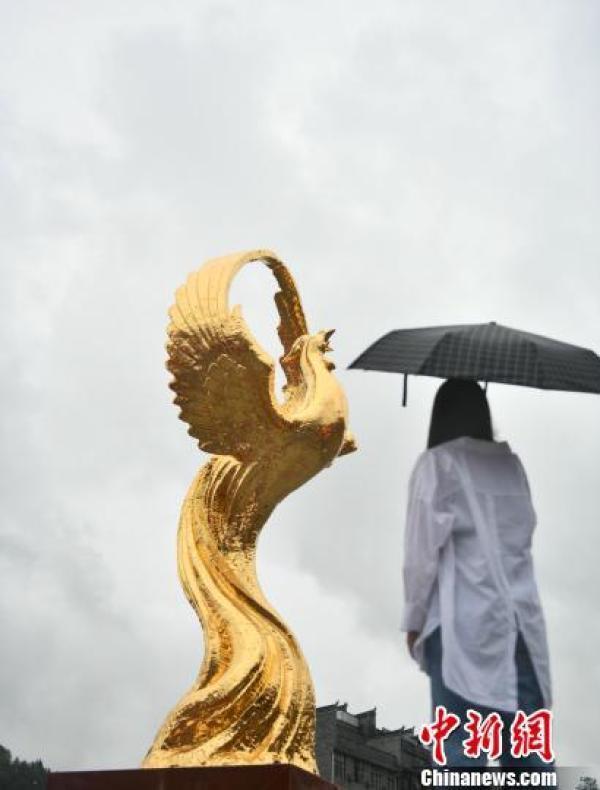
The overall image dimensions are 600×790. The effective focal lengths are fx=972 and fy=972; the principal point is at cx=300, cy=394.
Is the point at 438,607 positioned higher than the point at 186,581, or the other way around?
the point at 186,581

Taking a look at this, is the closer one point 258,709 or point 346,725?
point 258,709

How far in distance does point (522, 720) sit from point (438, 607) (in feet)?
1.43

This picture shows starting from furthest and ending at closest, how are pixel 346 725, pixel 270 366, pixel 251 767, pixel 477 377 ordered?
pixel 346 725
pixel 270 366
pixel 251 767
pixel 477 377

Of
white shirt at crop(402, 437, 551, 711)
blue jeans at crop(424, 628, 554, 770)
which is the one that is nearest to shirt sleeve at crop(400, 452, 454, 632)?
white shirt at crop(402, 437, 551, 711)

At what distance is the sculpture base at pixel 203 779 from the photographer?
394cm

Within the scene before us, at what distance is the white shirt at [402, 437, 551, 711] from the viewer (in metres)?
2.99

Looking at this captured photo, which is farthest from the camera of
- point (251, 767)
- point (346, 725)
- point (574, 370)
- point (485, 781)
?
point (346, 725)

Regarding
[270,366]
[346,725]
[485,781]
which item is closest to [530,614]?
[485,781]

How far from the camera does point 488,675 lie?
297 cm

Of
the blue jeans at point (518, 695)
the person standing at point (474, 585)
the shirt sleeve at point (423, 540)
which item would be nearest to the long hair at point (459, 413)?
the person standing at point (474, 585)

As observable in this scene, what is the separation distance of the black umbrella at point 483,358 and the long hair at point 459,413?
66 mm

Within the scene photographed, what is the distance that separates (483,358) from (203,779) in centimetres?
210

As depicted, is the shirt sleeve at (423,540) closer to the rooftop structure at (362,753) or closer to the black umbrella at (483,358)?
the black umbrella at (483,358)

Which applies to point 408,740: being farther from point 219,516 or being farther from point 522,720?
point 522,720
